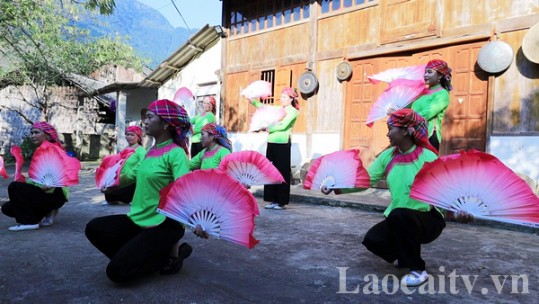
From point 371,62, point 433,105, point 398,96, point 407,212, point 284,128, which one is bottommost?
point 407,212

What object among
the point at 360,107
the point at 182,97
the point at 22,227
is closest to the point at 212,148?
the point at 22,227

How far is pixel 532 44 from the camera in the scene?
17.9ft

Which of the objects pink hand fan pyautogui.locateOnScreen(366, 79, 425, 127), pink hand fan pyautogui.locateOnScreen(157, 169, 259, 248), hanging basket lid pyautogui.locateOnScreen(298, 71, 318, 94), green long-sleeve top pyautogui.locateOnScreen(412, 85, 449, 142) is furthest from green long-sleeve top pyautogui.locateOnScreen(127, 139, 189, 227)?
hanging basket lid pyautogui.locateOnScreen(298, 71, 318, 94)

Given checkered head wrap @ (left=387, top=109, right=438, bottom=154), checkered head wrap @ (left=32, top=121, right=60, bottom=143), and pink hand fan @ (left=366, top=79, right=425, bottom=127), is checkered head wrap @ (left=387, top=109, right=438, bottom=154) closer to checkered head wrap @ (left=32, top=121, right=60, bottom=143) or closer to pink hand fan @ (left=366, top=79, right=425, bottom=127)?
pink hand fan @ (left=366, top=79, right=425, bottom=127)

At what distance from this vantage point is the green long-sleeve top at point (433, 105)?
4.05m

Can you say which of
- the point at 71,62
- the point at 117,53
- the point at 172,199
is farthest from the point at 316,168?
the point at 117,53

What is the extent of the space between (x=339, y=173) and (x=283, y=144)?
247 cm

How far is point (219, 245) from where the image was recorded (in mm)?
3676

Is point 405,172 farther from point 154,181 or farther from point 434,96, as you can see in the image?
point 154,181

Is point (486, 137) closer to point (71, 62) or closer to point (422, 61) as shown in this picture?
point (422, 61)

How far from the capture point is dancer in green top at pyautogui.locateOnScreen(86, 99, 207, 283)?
101 inches

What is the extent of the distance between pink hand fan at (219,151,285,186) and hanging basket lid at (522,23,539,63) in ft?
13.4

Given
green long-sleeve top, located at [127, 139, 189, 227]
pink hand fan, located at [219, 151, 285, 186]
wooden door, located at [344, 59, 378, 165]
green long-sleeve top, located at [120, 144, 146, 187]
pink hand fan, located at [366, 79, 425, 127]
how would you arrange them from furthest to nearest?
wooden door, located at [344, 59, 378, 165], pink hand fan, located at [366, 79, 425, 127], pink hand fan, located at [219, 151, 285, 186], green long-sleeve top, located at [120, 144, 146, 187], green long-sleeve top, located at [127, 139, 189, 227]

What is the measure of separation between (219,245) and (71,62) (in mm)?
12510
